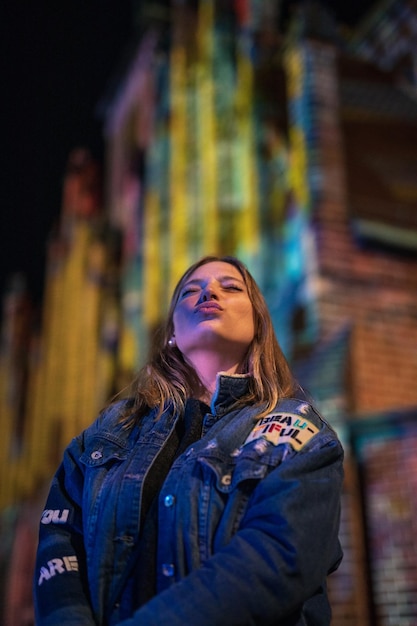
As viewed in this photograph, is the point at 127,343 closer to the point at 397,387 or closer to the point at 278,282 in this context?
the point at 278,282

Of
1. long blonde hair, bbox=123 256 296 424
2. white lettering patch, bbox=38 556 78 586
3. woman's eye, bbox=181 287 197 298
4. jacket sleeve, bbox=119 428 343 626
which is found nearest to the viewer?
jacket sleeve, bbox=119 428 343 626

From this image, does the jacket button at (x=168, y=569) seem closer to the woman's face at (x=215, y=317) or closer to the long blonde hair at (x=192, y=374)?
the long blonde hair at (x=192, y=374)

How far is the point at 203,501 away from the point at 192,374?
51 cm

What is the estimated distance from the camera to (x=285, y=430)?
158 cm

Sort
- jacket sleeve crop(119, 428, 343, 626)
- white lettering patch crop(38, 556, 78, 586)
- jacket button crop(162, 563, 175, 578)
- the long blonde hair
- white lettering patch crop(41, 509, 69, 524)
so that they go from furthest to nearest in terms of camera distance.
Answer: the long blonde hair → white lettering patch crop(41, 509, 69, 524) → white lettering patch crop(38, 556, 78, 586) → jacket button crop(162, 563, 175, 578) → jacket sleeve crop(119, 428, 343, 626)

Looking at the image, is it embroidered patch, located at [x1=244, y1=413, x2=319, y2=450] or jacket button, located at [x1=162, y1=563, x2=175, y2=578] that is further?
embroidered patch, located at [x1=244, y1=413, x2=319, y2=450]

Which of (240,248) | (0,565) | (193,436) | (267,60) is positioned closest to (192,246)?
(240,248)

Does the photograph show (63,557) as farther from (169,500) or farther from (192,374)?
(192,374)

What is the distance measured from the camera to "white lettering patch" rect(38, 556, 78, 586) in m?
1.55

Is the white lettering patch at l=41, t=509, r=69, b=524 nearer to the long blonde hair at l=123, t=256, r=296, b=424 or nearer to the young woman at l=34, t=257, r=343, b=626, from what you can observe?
the young woman at l=34, t=257, r=343, b=626

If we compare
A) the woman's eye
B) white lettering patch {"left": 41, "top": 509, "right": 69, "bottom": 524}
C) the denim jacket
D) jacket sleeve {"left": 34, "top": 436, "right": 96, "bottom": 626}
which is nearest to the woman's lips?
the woman's eye

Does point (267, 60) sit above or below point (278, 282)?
above

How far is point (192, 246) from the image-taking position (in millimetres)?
8172

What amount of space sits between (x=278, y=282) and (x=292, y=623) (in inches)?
185
